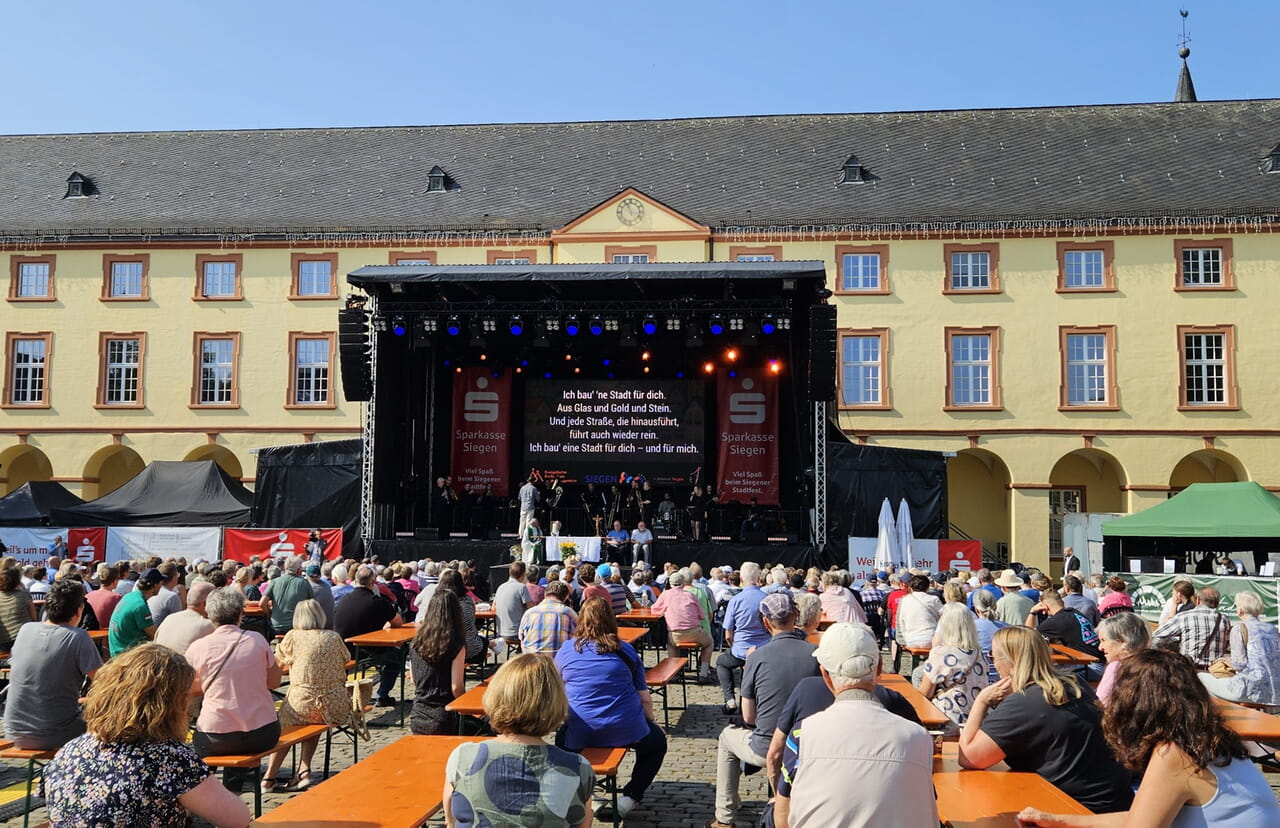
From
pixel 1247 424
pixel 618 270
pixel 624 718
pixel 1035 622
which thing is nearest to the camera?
pixel 624 718

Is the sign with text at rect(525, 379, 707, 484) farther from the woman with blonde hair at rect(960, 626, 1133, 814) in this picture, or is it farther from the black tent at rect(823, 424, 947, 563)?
the woman with blonde hair at rect(960, 626, 1133, 814)

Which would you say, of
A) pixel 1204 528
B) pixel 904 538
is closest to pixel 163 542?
pixel 904 538

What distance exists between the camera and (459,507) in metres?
22.6

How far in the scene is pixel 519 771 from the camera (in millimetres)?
3574

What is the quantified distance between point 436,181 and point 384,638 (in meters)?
25.4

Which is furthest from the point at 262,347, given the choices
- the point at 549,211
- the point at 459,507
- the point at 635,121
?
the point at 635,121

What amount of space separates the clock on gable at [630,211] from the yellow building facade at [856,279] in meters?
0.06

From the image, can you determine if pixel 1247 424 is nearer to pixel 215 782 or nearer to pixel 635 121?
pixel 635 121

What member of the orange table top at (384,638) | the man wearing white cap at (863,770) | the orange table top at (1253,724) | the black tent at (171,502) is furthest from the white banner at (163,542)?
the man wearing white cap at (863,770)

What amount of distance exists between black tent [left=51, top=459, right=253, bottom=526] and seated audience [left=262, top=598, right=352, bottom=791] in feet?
55.7

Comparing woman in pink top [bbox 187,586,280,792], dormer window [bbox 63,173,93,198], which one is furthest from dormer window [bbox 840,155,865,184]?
woman in pink top [bbox 187,586,280,792]

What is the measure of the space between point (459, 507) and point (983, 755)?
18.8 metres

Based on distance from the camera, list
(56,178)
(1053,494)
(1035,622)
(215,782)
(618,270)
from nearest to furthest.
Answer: (215,782) → (1035,622) → (618,270) → (1053,494) → (56,178)

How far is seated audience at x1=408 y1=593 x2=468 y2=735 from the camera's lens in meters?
6.82
